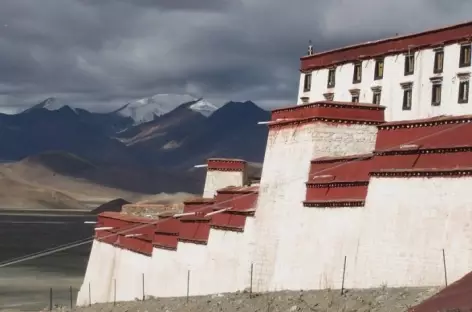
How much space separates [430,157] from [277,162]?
762cm

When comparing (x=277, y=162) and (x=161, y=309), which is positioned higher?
(x=277, y=162)

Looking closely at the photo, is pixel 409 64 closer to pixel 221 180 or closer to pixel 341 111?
pixel 341 111

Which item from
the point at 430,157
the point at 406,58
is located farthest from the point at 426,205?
the point at 406,58

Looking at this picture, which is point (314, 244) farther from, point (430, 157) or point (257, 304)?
point (430, 157)

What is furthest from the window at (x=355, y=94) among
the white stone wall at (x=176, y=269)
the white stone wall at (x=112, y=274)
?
the white stone wall at (x=112, y=274)

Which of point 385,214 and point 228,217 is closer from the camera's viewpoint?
point 385,214

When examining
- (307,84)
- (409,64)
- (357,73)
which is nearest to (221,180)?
(307,84)

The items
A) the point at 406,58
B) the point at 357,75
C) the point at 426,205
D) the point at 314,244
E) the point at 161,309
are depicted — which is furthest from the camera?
the point at 357,75

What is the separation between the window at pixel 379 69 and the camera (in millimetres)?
35469

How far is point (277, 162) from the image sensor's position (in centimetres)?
2866

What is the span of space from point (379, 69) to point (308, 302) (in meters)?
15.9

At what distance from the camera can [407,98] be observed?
110 ft

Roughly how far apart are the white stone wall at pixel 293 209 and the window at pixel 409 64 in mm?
6930

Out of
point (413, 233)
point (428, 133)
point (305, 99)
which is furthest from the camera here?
point (305, 99)
